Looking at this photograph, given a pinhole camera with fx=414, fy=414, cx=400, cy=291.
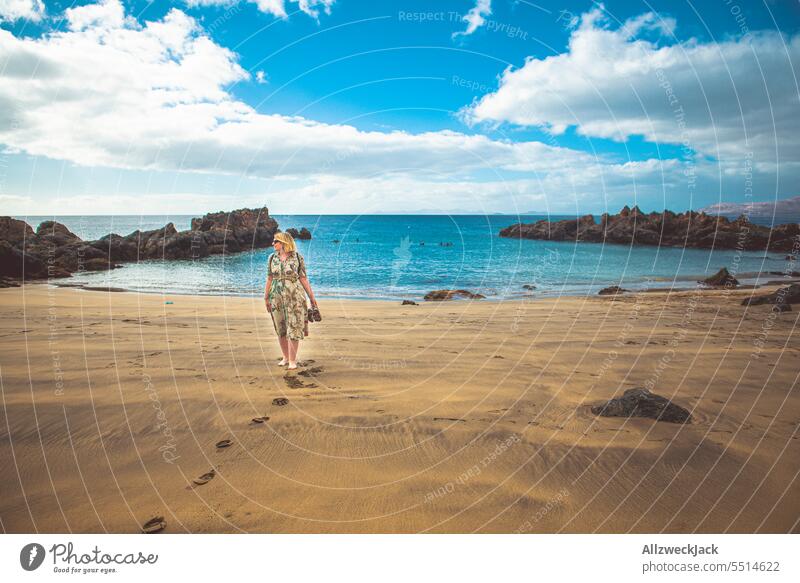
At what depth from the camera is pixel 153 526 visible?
11.1 feet

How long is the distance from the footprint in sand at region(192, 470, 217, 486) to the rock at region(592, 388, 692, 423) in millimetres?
4628

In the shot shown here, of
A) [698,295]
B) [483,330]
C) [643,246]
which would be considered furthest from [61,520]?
[643,246]

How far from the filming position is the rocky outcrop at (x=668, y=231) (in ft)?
173

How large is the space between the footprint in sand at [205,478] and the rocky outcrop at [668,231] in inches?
1966

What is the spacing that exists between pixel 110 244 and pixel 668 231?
71297 mm

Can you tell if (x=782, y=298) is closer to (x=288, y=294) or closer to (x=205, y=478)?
(x=288, y=294)

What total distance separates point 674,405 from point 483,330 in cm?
625

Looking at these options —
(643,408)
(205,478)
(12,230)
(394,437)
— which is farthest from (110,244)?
(643,408)

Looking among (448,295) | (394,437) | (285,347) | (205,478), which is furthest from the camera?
(448,295)

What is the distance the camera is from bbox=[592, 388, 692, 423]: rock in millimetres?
5215

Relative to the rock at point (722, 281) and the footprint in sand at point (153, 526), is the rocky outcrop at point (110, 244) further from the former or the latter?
the rock at point (722, 281)

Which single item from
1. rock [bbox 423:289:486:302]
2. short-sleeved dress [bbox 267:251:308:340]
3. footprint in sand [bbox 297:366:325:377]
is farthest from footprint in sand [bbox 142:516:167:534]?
rock [bbox 423:289:486:302]

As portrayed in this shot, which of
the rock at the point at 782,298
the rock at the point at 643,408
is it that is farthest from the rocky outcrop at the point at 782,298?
the rock at the point at 643,408

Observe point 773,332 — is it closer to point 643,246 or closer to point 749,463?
point 749,463
